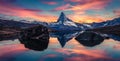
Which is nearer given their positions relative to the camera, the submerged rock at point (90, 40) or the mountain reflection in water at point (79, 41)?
the mountain reflection in water at point (79, 41)

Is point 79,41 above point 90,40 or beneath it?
above

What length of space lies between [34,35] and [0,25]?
99158 millimetres

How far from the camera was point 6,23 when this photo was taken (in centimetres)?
16562

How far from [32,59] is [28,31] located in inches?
1719

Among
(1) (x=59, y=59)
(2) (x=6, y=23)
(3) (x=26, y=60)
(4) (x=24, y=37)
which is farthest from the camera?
(2) (x=6, y=23)

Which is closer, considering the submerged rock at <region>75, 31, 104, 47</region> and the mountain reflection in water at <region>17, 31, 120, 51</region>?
the mountain reflection in water at <region>17, 31, 120, 51</region>

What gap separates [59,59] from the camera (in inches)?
1494

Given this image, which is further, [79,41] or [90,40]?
[90,40]

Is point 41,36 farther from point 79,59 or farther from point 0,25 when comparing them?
point 0,25

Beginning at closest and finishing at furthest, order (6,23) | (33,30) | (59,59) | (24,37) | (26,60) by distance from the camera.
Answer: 1. (26,60)
2. (59,59)
3. (24,37)
4. (33,30)
5. (6,23)

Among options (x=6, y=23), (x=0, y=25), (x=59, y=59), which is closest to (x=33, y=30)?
(x=59, y=59)

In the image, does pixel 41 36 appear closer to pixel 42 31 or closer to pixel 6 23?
pixel 42 31

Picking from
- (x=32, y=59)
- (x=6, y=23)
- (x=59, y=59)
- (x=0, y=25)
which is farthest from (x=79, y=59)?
(x=0, y=25)

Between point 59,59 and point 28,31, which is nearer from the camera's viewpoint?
point 59,59
